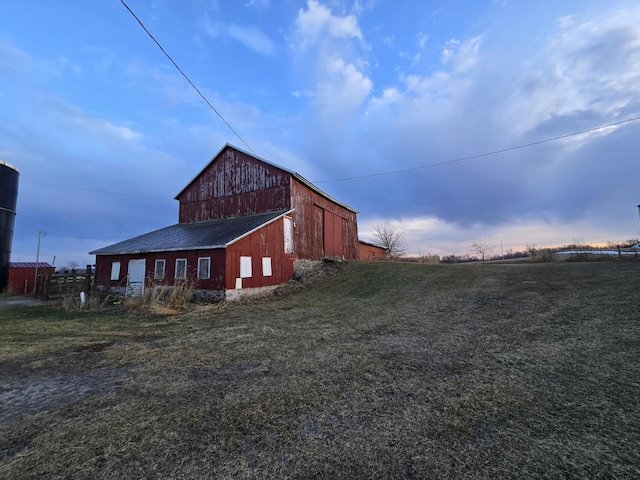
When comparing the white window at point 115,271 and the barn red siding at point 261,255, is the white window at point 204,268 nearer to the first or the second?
the barn red siding at point 261,255

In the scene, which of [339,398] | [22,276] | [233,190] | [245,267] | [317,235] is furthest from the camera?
[22,276]

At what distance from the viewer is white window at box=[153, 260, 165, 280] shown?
15598 mm

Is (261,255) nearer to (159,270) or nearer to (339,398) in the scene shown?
(159,270)

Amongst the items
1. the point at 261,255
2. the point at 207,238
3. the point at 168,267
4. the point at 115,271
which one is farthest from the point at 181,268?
the point at 115,271

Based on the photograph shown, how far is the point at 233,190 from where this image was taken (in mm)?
20328

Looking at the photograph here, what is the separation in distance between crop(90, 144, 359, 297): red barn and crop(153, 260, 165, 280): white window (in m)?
0.06

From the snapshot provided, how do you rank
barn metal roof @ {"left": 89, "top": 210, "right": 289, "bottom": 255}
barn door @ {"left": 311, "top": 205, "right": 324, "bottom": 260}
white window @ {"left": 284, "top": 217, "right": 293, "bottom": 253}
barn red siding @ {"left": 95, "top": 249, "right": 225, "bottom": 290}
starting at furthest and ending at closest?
barn door @ {"left": 311, "top": 205, "right": 324, "bottom": 260}
white window @ {"left": 284, "top": 217, "right": 293, "bottom": 253}
barn metal roof @ {"left": 89, "top": 210, "right": 289, "bottom": 255}
barn red siding @ {"left": 95, "top": 249, "right": 225, "bottom": 290}

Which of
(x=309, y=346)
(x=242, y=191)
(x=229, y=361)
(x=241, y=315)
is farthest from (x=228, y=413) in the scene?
(x=242, y=191)

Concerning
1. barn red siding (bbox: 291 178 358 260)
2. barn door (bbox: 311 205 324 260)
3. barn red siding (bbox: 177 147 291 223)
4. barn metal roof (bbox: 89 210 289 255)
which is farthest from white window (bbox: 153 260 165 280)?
barn door (bbox: 311 205 324 260)

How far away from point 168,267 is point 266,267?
17.2 ft

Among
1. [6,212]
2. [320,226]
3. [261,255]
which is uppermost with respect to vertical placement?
[6,212]

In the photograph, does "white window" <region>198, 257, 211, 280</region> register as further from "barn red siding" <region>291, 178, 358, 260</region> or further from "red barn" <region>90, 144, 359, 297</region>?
"barn red siding" <region>291, 178, 358, 260</region>

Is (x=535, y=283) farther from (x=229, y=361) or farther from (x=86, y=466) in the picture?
(x=86, y=466)

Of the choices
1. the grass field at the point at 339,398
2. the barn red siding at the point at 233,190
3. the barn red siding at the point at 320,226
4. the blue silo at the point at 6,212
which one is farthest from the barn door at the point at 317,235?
the blue silo at the point at 6,212
